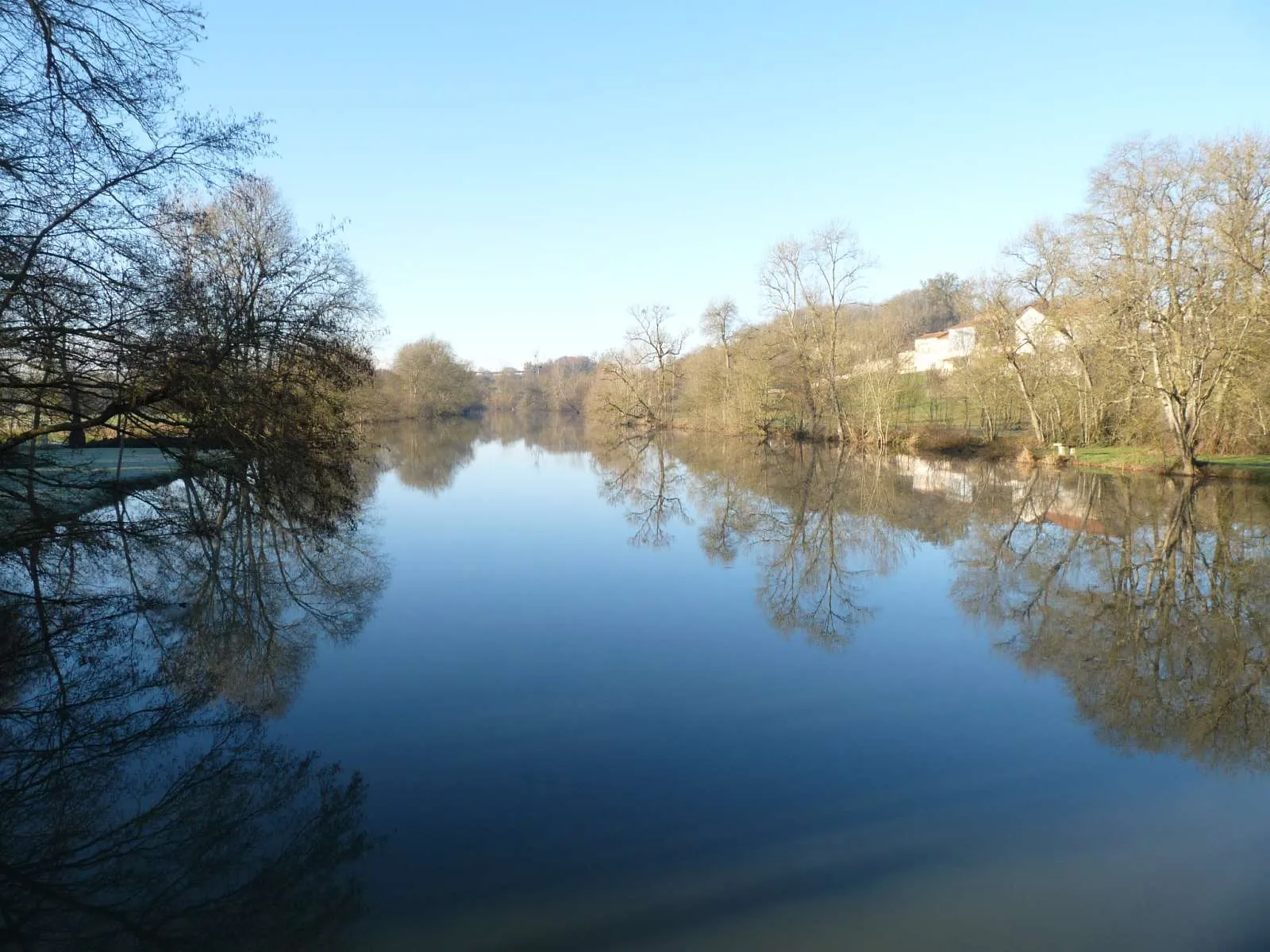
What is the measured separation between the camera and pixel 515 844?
364 cm

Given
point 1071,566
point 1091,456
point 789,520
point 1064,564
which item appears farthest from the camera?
point 1091,456

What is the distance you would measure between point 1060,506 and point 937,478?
5168 mm

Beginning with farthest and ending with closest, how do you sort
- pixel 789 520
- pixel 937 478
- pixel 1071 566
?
pixel 937 478
pixel 789 520
pixel 1071 566

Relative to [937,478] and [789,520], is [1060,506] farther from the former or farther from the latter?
[789,520]

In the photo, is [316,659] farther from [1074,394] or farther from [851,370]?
[851,370]

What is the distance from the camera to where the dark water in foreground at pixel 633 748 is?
318 centimetres

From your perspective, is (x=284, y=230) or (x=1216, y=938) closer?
(x=1216, y=938)

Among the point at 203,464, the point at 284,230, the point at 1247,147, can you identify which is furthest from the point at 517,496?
the point at 1247,147

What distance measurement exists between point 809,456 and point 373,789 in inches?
954

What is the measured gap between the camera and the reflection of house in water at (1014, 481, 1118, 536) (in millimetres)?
12695

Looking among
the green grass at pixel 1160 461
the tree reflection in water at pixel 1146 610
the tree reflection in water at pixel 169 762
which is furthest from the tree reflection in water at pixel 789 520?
the green grass at pixel 1160 461

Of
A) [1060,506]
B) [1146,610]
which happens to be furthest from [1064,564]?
[1060,506]

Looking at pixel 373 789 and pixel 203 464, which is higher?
pixel 203 464

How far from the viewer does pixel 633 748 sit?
4699mm
